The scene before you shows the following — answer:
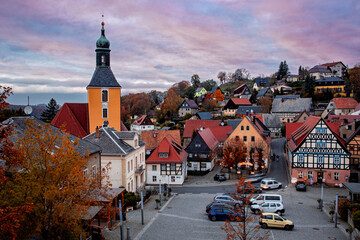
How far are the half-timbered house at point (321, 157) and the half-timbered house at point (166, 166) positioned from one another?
1550 centimetres

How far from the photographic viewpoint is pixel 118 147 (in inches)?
1339

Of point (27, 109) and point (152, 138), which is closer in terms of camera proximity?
point (27, 109)

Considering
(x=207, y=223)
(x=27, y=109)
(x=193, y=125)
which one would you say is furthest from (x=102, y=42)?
(x=193, y=125)

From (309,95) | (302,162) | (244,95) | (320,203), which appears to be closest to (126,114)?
(244,95)

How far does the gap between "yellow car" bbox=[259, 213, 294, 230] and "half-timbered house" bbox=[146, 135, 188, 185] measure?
68.5ft

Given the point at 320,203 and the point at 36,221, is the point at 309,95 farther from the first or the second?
the point at 36,221

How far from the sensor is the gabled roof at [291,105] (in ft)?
301

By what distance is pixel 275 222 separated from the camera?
2430 centimetres

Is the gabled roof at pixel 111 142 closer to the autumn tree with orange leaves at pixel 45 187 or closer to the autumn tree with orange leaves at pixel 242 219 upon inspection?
the autumn tree with orange leaves at pixel 242 219

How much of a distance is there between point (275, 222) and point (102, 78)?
30400mm

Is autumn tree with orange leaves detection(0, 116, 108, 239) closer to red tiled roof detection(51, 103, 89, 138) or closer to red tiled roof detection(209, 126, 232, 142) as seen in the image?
red tiled roof detection(51, 103, 89, 138)

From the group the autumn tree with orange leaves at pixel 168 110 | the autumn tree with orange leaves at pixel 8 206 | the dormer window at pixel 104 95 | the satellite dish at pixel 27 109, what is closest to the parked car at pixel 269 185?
the dormer window at pixel 104 95

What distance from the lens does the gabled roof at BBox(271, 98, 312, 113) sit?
91625 mm

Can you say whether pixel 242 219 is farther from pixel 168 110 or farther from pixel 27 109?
pixel 168 110
